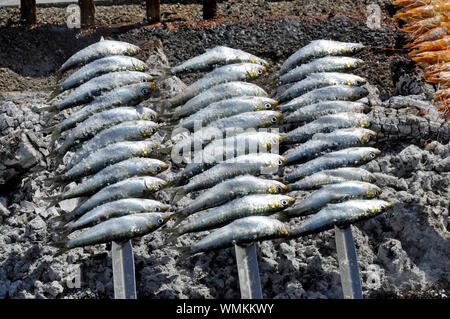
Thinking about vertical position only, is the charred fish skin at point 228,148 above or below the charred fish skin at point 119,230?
above

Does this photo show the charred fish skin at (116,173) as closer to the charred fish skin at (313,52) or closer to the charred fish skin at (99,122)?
the charred fish skin at (99,122)

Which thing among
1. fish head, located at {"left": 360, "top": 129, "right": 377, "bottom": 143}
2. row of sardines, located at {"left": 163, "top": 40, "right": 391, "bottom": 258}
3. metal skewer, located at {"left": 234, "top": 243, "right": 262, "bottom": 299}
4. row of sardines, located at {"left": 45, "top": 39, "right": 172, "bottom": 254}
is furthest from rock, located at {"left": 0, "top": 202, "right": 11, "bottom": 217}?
fish head, located at {"left": 360, "top": 129, "right": 377, "bottom": 143}

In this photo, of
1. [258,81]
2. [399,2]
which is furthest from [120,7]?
[399,2]

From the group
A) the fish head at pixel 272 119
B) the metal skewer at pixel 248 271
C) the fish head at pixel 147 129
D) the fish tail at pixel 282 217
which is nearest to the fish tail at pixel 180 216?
the metal skewer at pixel 248 271

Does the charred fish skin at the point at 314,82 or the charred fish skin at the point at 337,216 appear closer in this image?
the charred fish skin at the point at 337,216

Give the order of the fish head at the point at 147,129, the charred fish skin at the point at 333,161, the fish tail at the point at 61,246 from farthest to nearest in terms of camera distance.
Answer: the fish head at the point at 147,129 < the charred fish skin at the point at 333,161 < the fish tail at the point at 61,246

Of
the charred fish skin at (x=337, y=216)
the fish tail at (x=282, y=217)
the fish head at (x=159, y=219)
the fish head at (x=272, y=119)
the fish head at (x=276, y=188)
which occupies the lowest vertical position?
the charred fish skin at (x=337, y=216)
